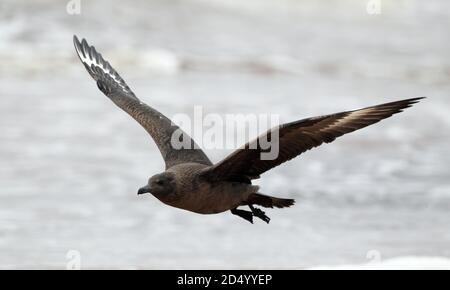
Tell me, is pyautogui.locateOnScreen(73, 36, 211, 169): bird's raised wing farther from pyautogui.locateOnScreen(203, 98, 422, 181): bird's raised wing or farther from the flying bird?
pyautogui.locateOnScreen(203, 98, 422, 181): bird's raised wing

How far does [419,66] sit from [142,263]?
11.1 m

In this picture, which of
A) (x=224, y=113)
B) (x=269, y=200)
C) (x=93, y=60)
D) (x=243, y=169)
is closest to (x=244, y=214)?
(x=269, y=200)

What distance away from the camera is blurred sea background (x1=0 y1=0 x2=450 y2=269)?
933 centimetres

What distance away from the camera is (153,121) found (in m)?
7.90

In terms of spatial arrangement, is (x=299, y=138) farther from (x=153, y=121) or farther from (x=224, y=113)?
(x=224, y=113)

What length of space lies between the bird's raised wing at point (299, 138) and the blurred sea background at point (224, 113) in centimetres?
195

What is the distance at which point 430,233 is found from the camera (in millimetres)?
9906

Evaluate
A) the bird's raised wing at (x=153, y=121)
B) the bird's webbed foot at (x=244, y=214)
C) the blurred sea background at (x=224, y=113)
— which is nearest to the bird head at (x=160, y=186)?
the bird's raised wing at (x=153, y=121)

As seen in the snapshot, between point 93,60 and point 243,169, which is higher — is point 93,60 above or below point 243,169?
above

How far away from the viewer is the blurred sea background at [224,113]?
9328mm

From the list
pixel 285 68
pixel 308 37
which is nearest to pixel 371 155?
pixel 285 68

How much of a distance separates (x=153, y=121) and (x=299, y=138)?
1.55 m

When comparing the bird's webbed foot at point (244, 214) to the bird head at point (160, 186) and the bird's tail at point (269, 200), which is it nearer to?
the bird's tail at point (269, 200)

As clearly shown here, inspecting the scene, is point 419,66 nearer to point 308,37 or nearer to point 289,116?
point 308,37
